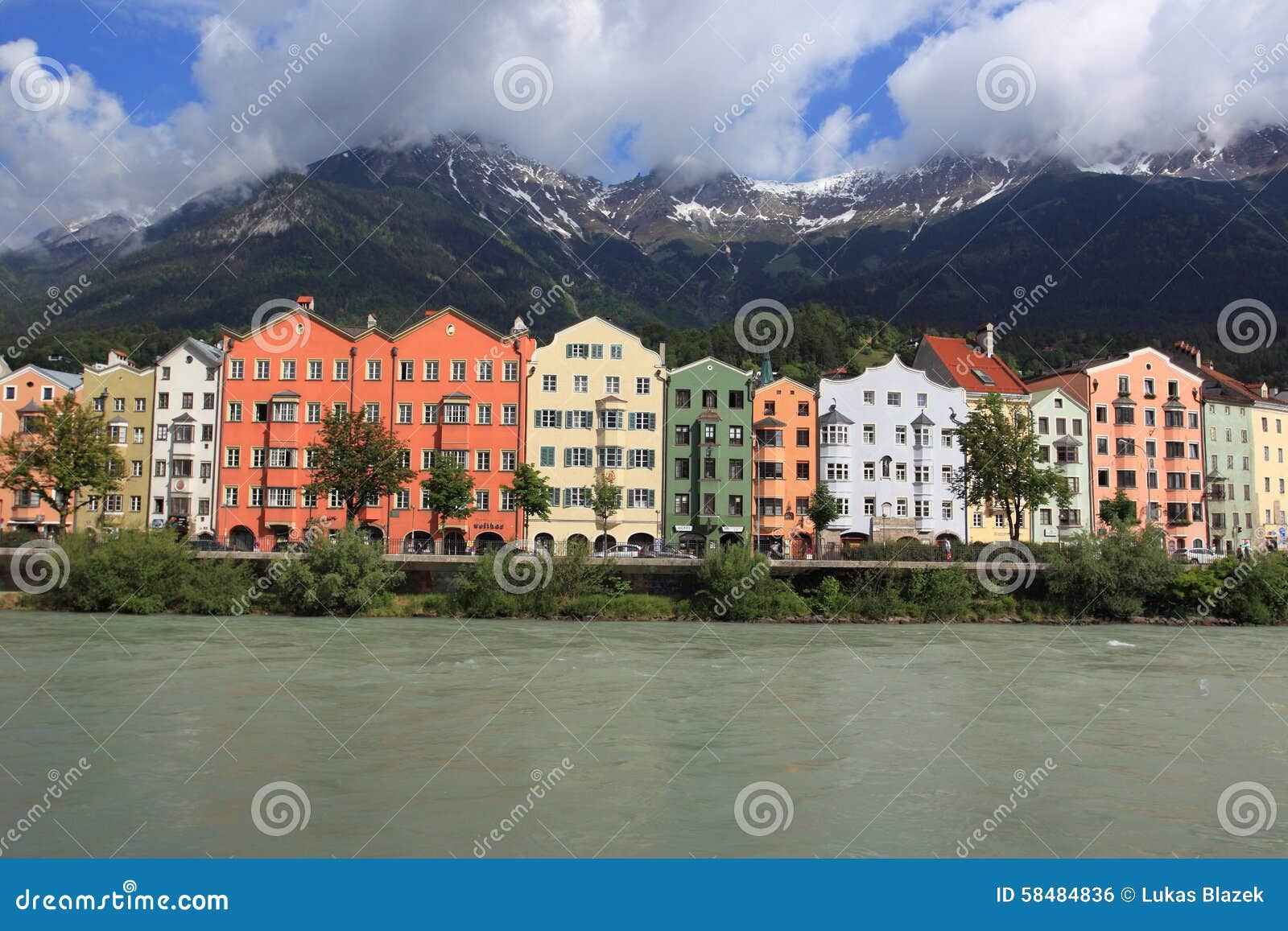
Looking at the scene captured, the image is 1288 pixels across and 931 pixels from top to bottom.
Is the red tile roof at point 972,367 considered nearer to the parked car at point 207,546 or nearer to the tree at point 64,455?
the parked car at point 207,546

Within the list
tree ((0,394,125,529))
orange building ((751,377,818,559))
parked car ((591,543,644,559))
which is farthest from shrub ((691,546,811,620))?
tree ((0,394,125,529))

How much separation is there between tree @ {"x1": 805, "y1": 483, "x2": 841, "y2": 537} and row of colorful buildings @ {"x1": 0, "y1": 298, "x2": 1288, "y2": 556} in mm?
1271

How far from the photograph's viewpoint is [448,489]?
60.1 meters

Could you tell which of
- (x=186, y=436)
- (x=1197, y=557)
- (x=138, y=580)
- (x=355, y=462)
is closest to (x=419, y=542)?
(x=355, y=462)

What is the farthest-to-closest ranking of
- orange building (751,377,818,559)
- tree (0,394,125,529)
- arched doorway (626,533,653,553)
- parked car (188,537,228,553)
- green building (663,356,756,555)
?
orange building (751,377,818,559) → green building (663,356,756,555) → arched doorway (626,533,653,553) → tree (0,394,125,529) → parked car (188,537,228,553)

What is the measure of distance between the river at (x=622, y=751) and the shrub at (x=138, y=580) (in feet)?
37.8

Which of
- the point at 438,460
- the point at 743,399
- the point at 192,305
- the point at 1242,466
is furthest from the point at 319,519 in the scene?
the point at 192,305

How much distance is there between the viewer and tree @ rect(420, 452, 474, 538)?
60.1 metres

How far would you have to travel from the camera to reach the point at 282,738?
19.2 m

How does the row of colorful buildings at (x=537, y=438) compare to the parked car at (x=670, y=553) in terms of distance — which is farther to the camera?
the row of colorful buildings at (x=537, y=438)

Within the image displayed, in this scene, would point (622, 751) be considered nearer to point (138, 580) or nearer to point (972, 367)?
point (138, 580)

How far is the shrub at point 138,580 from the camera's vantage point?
46875 mm

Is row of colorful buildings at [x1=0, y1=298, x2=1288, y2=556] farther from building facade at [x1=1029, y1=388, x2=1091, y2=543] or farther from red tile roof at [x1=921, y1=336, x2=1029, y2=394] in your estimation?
red tile roof at [x1=921, y1=336, x2=1029, y2=394]

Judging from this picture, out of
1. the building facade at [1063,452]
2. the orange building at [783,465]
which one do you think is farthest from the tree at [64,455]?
the building facade at [1063,452]
